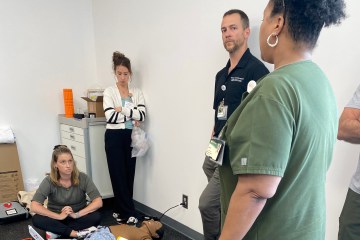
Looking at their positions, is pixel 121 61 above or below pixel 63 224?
above

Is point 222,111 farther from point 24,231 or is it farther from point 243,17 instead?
point 24,231

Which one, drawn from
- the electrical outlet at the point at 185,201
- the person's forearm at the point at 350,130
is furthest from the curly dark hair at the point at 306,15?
the electrical outlet at the point at 185,201

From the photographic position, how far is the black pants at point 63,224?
2.12 m

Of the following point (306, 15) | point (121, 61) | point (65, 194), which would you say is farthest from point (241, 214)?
point (121, 61)

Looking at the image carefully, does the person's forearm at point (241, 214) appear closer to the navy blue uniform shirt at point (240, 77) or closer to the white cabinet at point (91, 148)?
the navy blue uniform shirt at point (240, 77)

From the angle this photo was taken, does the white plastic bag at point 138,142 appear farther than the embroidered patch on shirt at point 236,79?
Yes

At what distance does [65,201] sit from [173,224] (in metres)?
0.92

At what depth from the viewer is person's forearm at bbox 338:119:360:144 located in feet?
3.76

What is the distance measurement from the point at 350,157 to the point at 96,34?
118 inches

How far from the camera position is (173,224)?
8.36 ft

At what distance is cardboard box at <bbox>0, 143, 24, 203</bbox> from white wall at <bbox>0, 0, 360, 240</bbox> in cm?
17

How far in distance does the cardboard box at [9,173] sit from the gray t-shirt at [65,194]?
996 millimetres

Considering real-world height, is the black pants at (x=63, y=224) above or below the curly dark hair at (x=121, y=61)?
below

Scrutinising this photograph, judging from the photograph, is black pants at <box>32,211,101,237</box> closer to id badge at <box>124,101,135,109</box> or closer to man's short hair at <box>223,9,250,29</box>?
id badge at <box>124,101,135,109</box>
